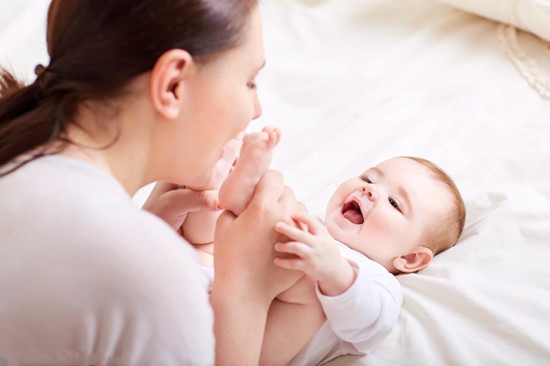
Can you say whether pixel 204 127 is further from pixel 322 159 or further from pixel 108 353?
pixel 322 159

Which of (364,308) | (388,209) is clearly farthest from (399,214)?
(364,308)

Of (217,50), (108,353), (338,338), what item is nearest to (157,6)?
(217,50)

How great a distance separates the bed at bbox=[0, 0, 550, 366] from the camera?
1104mm

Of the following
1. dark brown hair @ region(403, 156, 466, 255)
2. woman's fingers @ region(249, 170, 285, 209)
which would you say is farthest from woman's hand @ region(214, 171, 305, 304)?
dark brown hair @ region(403, 156, 466, 255)

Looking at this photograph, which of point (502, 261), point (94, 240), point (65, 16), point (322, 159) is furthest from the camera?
point (322, 159)

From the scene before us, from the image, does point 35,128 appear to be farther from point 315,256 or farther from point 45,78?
point 315,256

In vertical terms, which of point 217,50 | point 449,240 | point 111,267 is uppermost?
point 217,50

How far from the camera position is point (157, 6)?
31.8 inches

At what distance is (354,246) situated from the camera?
124cm

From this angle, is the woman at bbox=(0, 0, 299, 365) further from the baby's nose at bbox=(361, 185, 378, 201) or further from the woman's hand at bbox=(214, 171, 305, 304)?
the baby's nose at bbox=(361, 185, 378, 201)

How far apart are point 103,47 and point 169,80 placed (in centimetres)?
9

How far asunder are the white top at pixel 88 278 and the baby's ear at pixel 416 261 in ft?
1.76

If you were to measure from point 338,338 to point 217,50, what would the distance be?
1.70 feet

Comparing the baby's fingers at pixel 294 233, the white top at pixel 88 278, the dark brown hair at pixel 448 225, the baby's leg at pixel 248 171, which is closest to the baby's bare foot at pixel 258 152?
the baby's leg at pixel 248 171
